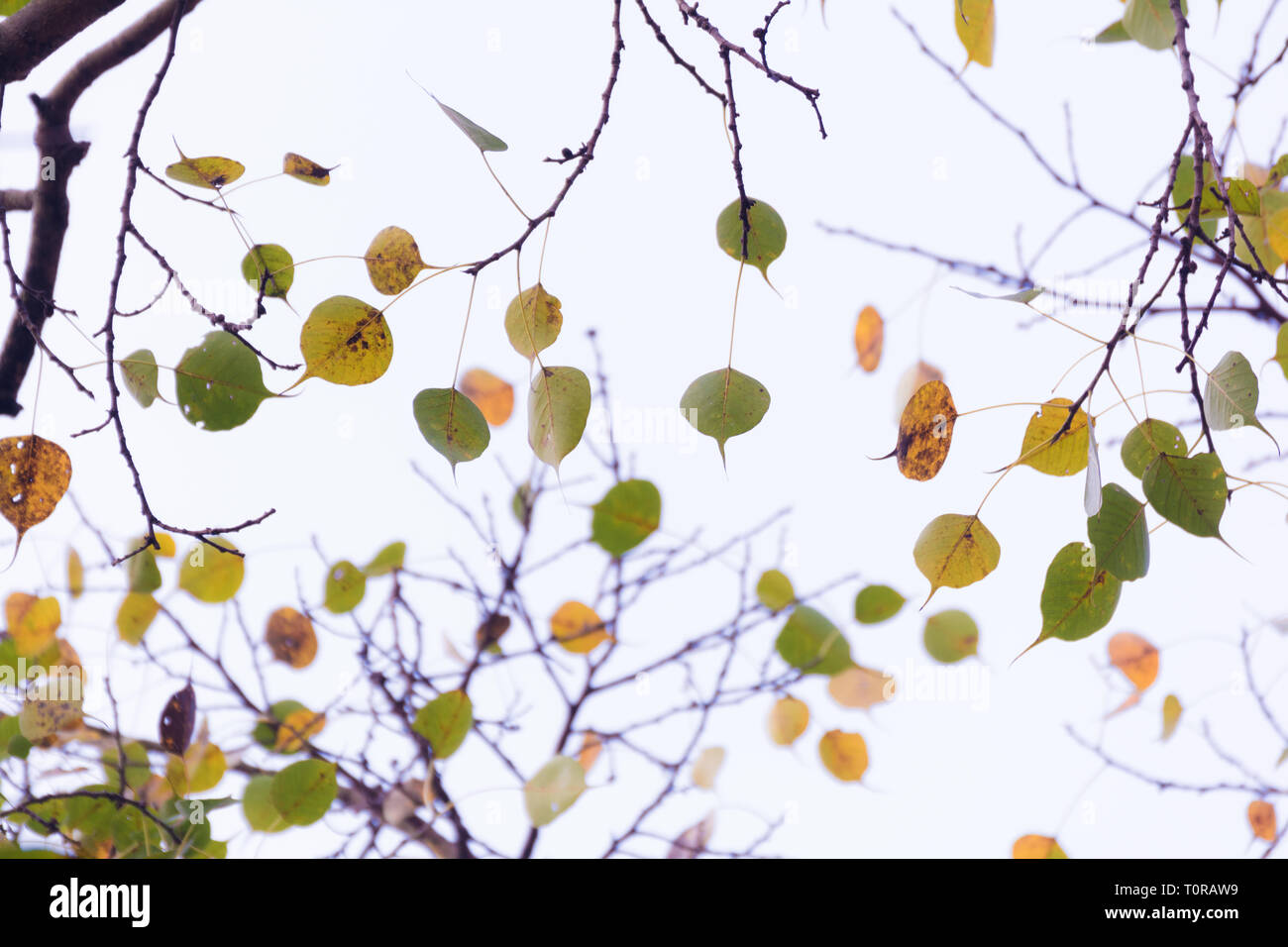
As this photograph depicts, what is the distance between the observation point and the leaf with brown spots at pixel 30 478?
0.34 m

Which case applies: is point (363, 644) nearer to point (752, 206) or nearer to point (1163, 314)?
point (752, 206)

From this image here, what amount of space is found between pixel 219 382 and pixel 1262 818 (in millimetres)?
949

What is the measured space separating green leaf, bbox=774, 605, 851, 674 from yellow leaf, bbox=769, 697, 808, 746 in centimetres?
13

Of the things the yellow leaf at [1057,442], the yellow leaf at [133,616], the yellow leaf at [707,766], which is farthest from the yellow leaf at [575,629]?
the yellow leaf at [1057,442]

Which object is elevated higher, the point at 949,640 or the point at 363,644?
the point at 363,644

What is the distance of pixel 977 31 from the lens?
36cm

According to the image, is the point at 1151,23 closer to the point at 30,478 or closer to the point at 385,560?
the point at 30,478

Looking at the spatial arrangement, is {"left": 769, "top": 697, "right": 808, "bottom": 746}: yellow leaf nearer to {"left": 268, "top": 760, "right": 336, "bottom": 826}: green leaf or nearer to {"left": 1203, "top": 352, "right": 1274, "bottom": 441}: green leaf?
{"left": 268, "top": 760, "right": 336, "bottom": 826}: green leaf

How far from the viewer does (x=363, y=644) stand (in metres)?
0.82

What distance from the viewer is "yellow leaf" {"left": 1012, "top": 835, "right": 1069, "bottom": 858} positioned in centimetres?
58

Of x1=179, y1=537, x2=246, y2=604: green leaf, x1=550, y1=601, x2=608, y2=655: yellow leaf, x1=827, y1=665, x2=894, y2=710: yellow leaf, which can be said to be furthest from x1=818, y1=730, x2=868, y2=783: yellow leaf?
x1=179, y1=537, x2=246, y2=604: green leaf

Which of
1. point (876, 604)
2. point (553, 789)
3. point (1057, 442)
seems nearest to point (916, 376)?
point (876, 604)
